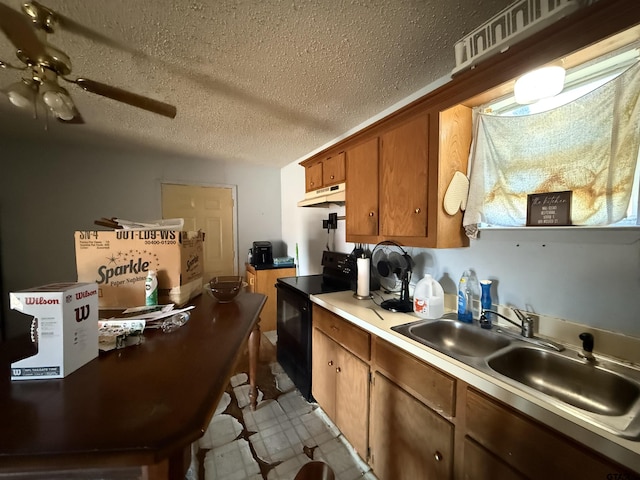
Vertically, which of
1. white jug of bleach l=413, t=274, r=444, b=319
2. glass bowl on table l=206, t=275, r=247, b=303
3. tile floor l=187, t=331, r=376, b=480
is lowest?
tile floor l=187, t=331, r=376, b=480

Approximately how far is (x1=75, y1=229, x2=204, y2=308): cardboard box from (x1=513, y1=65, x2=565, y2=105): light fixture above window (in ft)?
5.17

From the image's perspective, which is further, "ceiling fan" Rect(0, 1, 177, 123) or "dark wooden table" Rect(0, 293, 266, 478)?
"ceiling fan" Rect(0, 1, 177, 123)

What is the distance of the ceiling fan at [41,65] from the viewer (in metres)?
1.05

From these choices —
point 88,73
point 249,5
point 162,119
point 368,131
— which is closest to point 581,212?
point 368,131

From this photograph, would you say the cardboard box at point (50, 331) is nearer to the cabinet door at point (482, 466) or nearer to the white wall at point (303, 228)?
the cabinet door at point (482, 466)

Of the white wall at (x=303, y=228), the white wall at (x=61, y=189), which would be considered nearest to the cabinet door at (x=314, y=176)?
the white wall at (x=303, y=228)

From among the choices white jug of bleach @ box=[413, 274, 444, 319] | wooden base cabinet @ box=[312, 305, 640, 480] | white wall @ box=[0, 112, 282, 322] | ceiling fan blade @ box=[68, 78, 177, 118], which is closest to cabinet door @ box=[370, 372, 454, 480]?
wooden base cabinet @ box=[312, 305, 640, 480]

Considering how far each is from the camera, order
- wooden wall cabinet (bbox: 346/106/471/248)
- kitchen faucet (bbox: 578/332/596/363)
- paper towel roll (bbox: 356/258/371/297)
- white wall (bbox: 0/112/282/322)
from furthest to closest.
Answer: white wall (bbox: 0/112/282/322), paper towel roll (bbox: 356/258/371/297), wooden wall cabinet (bbox: 346/106/471/248), kitchen faucet (bbox: 578/332/596/363)

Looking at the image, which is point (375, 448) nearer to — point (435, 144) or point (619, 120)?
point (435, 144)

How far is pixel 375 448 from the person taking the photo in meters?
1.32

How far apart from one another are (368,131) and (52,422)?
186 cm

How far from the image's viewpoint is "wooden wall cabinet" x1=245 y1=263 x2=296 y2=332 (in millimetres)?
3127

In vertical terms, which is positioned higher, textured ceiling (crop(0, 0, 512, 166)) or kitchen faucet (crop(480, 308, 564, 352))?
textured ceiling (crop(0, 0, 512, 166))

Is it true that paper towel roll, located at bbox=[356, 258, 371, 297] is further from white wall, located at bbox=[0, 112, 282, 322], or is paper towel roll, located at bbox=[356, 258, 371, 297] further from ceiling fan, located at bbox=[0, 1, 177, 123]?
white wall, located at bbox=[0, 112, 282, 322]
